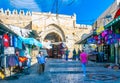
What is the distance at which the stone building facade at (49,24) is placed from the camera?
5569cm

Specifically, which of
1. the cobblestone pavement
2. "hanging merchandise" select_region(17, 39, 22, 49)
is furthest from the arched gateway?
the cobblestone pavement

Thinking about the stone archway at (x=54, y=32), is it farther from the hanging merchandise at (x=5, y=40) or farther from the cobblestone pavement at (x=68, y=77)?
the hanging merchandise at (x=5, y=40)

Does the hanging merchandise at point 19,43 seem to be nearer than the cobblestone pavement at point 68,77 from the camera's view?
No

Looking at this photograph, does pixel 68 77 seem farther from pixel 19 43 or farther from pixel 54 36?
pixel 54 36

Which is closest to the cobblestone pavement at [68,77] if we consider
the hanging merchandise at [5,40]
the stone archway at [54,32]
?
the hanging merchandise at [5,40]

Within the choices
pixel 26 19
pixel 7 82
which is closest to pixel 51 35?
pixel 26 19

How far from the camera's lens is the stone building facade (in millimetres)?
55688

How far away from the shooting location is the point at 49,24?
57688mm

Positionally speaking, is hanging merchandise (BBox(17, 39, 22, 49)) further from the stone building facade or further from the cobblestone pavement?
the stone building facade

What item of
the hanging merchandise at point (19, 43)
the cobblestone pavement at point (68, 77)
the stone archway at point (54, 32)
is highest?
the stone archway at point (54, 32)

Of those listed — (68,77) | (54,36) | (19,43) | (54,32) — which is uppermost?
(54,32)

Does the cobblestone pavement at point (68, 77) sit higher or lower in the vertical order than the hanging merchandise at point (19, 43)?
lower

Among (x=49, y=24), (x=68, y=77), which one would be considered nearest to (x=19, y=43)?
(x=68, y=77)

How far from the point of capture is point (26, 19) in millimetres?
56062
